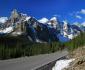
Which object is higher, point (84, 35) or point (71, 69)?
point (84, 35)

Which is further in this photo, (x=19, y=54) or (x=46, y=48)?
(x=46, y=48)

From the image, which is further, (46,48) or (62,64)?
(46,48)

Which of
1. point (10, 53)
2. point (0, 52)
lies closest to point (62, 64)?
point (0, 52)

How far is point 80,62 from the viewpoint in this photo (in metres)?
13.9

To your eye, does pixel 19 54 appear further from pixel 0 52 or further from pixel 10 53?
pixel 0 52

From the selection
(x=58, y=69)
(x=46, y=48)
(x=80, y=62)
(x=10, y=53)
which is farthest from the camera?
(x=46, y=48)

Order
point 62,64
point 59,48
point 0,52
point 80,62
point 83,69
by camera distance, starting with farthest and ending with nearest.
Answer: point 59,48
point 0,52
point 62,64
point 80,62
point 83,69

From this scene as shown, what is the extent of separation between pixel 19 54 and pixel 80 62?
8643 centimetres

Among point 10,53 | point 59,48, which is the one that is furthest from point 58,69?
point 59,48

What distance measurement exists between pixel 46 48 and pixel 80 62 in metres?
149

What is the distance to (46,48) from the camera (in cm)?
16288

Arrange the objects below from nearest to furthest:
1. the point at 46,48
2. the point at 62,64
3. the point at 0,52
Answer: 1. the point at 62,64
2. the point at 0,52
3. the point at 46,48

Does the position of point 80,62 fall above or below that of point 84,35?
below

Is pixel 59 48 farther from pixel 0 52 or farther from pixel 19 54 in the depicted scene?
pixel 0 52
